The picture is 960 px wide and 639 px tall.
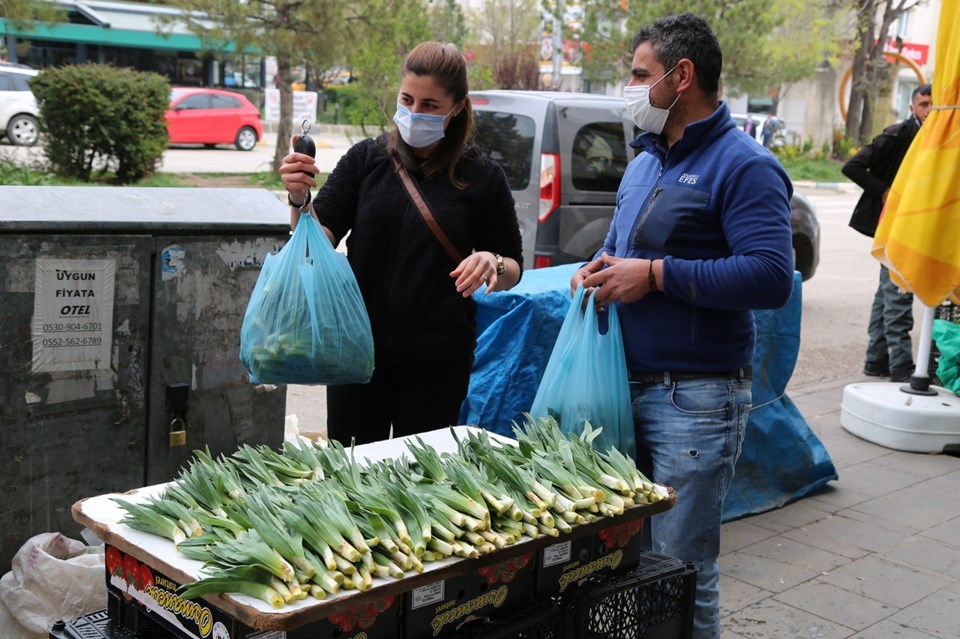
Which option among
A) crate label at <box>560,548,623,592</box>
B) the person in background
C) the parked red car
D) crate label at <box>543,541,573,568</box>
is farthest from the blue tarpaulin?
the person in background

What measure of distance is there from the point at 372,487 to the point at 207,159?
78.5 ft

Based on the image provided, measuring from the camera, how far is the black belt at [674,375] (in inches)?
114

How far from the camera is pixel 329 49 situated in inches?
719

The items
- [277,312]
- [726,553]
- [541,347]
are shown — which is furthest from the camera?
[726,553]

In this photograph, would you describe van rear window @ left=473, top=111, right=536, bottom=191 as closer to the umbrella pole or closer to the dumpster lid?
the umbrella pole

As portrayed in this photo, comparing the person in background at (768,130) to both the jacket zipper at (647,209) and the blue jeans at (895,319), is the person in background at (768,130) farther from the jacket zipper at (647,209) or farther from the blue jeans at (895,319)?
the jacket zipper at (647,209)

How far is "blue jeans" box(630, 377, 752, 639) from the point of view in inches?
113

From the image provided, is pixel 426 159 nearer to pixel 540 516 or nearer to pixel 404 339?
pixel 404 339

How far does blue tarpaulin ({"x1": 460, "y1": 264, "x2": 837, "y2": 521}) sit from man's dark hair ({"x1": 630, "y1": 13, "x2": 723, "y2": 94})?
170cm

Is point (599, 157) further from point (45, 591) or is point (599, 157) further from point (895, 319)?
point (45, 591)

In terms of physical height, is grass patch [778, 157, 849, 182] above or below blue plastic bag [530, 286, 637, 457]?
above

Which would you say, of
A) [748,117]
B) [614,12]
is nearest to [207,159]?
[614,12]

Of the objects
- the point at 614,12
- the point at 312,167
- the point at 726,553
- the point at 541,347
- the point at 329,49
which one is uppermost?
the point at 614,12

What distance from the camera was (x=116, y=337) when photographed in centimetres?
353
